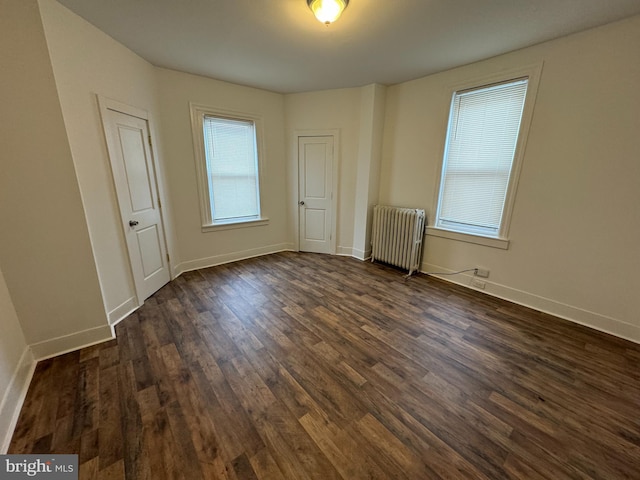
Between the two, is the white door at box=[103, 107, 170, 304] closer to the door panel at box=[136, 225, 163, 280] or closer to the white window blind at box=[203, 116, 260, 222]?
the door panel at box=[136, 225, 163, 280]

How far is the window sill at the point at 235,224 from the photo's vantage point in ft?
12.3

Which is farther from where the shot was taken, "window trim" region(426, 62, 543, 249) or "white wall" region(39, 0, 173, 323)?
"window trim" region(426, 62, 543, 249)

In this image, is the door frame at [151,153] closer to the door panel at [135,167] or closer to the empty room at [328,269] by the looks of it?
the empty room at [328,269]

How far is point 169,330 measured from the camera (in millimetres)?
2295

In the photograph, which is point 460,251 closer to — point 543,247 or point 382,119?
point 543,247

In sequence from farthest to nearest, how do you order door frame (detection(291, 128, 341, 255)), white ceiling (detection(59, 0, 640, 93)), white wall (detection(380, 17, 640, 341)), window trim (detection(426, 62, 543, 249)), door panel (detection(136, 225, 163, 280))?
door frame (detection(291, 128, 341, 255)), door panel (detection(136, 225, 163, 280)), window trim (detection(426, 62, 543, 249)), white wall (detection(380, 17, 640, 341)), white ceiling (detection(59, 0, 640, 93))

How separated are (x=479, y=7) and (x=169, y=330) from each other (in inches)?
141

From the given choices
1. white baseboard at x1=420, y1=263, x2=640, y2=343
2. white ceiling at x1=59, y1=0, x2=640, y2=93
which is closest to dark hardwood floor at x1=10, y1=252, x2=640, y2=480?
white baseboard at x1=420, y1=263, x2=640, y2=343

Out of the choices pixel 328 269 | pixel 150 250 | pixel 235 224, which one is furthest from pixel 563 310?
pixel 150 250

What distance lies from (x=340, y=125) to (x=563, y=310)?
3.56m

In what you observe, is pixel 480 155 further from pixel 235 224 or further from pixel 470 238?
pixel 235 224

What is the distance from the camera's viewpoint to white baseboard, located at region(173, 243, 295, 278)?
361 cm

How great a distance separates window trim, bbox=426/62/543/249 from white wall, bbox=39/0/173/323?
140 inches

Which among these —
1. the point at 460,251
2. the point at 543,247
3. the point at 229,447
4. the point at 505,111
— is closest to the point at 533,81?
the point at 505,111
